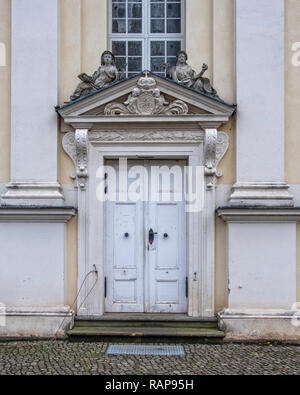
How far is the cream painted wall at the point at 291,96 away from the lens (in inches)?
293

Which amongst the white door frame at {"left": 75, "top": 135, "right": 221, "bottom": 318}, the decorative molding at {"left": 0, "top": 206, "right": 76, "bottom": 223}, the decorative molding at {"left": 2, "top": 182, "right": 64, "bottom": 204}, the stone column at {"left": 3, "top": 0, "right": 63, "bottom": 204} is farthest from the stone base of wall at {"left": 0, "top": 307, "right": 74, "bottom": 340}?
the stone column at {"left": 3, "top": 0, "right": 63, "bottom": 204}

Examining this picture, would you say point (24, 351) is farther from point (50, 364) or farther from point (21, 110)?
point (21, 110)

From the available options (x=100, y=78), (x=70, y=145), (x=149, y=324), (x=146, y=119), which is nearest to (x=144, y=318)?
(x=149, y=324)

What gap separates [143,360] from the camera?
622cm

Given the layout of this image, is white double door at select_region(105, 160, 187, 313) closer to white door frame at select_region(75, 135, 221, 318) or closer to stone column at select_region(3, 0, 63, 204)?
white door frame at select_region(75, 135, 221, 318)

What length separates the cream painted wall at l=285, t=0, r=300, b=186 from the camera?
24.4ft

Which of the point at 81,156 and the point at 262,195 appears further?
the point at 81,156

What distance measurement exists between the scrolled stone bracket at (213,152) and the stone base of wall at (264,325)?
2055mm

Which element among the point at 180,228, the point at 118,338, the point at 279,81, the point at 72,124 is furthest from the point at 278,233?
the point at 72,124

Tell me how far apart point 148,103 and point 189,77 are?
77 cm

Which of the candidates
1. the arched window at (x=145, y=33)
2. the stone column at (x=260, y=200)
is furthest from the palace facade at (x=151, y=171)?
the arched window at (x=145, y=33)

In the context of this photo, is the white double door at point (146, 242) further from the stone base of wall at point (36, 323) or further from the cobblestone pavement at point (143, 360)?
the cobblestone pavement at point (143, 360)

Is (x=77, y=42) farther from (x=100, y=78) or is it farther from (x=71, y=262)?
(x=71, y=262)

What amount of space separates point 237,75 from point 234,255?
2798mm
